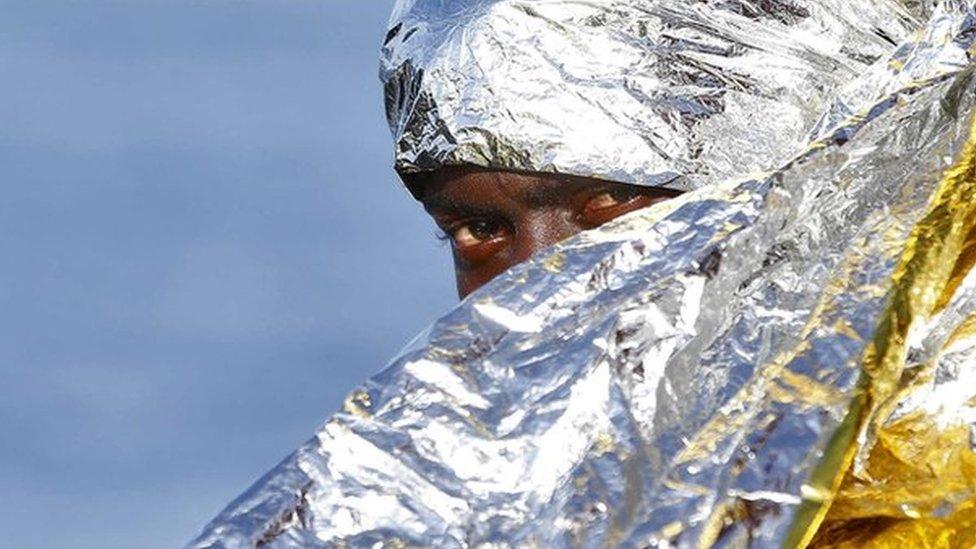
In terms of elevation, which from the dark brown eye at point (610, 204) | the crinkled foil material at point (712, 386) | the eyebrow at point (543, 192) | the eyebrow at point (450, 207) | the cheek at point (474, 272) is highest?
the eyebrow at point (450, 207)

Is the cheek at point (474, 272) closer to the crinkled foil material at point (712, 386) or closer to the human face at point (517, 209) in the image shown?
the human face at point (517, 209)

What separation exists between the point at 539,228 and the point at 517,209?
0.09 ft

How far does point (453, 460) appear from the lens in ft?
4.00

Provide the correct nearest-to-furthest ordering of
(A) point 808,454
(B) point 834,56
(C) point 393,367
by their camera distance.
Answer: (A) point 808,454 → (C) point 393,367 → (B) point 834,56

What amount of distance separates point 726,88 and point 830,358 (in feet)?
2.42

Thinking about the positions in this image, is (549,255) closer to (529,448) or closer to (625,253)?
(625,253)

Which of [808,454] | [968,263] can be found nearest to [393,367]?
[808,454]

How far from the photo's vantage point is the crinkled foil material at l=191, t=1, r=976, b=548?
118 centimetres

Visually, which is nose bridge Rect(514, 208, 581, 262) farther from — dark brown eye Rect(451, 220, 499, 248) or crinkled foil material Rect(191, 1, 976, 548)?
crinkled foil material Rect(191, 1, 976, 548)

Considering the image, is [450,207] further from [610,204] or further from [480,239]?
[610,204]

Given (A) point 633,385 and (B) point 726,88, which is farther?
(B) point 726,88

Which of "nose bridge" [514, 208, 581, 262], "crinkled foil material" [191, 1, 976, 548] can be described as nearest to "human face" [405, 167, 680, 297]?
"nose bridge" [514, 208, 581, 262]

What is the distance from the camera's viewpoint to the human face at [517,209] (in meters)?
1.90

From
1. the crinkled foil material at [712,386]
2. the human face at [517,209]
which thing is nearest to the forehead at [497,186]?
the human face at [517,209]
